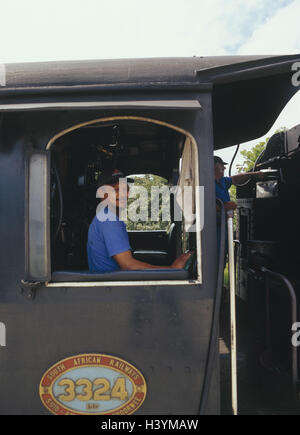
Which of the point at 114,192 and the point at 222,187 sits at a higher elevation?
the point at 222,187

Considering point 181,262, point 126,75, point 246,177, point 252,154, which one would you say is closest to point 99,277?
point 181,262

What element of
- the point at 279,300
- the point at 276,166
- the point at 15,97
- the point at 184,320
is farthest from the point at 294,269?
the point at 15,97

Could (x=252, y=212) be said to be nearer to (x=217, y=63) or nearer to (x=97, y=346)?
(x=217, y=63)

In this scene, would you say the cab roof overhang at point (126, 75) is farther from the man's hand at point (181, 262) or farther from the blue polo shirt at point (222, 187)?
the blue polo shirt at point (222, 187)

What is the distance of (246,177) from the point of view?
9.42ft

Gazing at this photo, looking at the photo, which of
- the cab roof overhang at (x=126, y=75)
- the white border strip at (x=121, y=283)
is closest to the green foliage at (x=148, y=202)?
the white border strip at (x=121, y=283)

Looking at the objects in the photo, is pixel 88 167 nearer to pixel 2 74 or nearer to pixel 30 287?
pixel 2 74

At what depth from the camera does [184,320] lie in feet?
5.35

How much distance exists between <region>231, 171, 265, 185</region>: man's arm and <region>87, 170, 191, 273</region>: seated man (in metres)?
1.20

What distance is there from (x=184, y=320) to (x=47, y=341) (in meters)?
0.75

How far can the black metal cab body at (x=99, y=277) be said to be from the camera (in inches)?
64.1

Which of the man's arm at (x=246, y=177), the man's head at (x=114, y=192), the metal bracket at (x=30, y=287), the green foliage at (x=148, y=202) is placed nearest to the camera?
the metal bracket at (x=30, y=287)

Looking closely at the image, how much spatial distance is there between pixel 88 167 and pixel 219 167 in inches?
51.6

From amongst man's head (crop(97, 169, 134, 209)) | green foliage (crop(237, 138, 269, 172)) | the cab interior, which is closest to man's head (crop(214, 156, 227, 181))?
the cab interior
